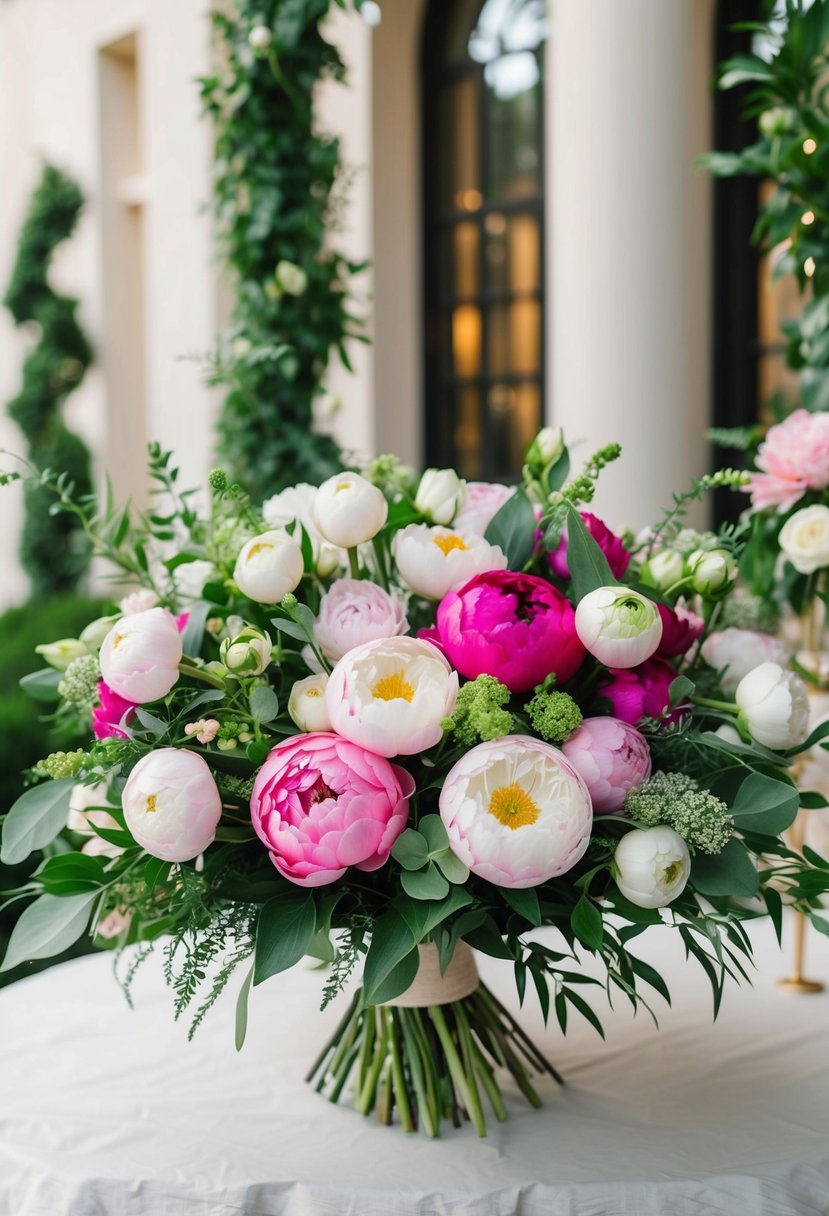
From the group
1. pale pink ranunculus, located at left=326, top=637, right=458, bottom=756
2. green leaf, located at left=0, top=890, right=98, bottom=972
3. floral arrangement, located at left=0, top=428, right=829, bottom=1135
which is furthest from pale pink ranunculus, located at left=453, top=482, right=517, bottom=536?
green leaf, located at left=0, top=890, right=98, bottom=972

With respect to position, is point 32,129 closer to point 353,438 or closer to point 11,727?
point 353,438

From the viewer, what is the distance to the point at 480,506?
44.9 inches

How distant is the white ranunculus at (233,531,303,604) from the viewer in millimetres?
967

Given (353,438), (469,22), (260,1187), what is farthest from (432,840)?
(469,22)

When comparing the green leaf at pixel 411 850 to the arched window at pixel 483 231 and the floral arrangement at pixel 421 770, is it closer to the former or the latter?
the floral arrangement at pixel 421 770

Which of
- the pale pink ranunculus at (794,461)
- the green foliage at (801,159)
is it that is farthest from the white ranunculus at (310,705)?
the green foliage at (801,159)

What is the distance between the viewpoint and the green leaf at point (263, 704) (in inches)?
36.9

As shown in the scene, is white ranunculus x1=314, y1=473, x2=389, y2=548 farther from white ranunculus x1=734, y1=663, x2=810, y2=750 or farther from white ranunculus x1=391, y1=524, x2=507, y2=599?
white ranunculus x1=734, y1=663, x2=810, y2=750

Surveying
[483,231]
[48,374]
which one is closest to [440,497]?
[483,231]

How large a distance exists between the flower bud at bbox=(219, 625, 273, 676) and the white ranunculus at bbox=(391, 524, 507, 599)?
143mm

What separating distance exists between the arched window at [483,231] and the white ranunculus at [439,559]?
14.3 ft

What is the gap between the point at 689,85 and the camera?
10.3ft

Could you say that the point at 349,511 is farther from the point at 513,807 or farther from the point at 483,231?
the point at 483,231

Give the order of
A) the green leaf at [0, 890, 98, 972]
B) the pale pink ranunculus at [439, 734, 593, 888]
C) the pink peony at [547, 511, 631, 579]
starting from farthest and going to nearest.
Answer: the pink peony at [547, 511, 631, 579]
the green leaf at [0, 890, 98, 972]
the pale pink ranunculus at [439, 734, 593, 888]
